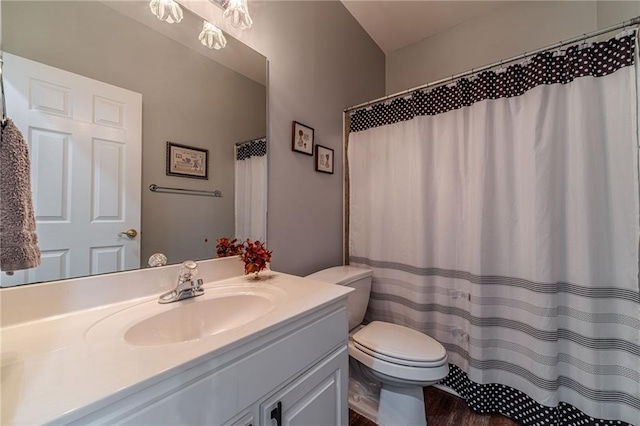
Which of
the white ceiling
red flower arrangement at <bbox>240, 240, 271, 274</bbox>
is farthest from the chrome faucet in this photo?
the white ceiling

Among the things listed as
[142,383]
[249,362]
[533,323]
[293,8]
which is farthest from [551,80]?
[142,383]

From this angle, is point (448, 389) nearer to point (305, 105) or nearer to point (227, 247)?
point (227, 247)

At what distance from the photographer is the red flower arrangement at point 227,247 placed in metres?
1.10

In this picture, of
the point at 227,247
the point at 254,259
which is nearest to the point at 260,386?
the point at 254,259

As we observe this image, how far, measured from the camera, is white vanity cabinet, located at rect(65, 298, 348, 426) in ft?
1.49

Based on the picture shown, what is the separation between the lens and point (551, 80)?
1.20 meters

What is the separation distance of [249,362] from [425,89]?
1.71 meters

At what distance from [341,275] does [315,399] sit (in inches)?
28.7

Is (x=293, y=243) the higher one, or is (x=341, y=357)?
(x=293, y=243)

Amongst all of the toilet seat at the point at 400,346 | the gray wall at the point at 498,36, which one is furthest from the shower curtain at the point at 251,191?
the gray wall at the point at 498,36

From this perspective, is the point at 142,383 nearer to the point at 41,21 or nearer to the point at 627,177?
the point at 41,21

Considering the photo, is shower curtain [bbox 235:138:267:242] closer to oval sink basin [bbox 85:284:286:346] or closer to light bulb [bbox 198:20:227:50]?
oval sink basin [bbox 85:284:286:346]

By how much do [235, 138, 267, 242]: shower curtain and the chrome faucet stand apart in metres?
0.30

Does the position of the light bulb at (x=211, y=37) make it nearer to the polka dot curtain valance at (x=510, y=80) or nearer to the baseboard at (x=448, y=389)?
the polka dot curtain valance at (x=510, y=80)
